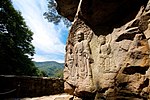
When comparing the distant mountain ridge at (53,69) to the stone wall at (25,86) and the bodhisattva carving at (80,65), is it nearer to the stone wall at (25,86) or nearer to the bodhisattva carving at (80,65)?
the stone wall at (25,86)

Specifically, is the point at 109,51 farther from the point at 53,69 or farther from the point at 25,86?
the point at 53,69

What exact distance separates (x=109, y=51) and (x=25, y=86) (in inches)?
260

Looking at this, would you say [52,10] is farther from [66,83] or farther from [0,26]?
[66,83]

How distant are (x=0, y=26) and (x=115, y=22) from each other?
13936 millimetres

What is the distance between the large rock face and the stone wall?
430 centimetres

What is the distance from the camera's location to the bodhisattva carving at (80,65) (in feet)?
19.4

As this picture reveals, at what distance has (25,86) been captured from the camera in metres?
10.9

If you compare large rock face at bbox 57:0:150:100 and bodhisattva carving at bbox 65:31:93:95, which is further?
bodhisattva carving at bbox 65:31:93:95

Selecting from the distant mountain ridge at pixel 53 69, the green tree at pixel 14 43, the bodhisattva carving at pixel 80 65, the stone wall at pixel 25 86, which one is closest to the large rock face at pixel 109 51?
the bodhisattva carving at pixel 80 65

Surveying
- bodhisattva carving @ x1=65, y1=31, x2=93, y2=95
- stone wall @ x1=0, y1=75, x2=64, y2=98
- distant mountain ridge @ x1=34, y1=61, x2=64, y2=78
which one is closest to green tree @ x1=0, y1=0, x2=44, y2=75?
stone wall @ x1=0, y1=75, x2=64, y2=98

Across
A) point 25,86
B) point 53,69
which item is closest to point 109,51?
point 25,86

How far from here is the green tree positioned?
16.6 meters

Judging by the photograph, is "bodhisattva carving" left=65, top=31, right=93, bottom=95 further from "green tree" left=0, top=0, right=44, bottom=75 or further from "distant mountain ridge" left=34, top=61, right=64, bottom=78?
"distant mountain ridge" left=34, top=61, right=64, bottom=78

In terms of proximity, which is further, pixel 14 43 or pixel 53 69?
pixel 53 69
